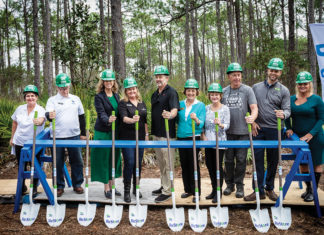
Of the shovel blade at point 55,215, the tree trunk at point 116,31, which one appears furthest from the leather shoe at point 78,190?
the tree trunk at point 116,31

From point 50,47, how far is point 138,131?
6.25 m

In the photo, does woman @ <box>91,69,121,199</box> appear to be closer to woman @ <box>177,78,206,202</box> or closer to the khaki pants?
the khaki pants

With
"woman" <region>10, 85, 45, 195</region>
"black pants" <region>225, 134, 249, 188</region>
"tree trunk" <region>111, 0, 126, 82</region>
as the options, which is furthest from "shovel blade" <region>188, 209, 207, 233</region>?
Result: "tree trunk" <region>111, 0, 126, 82</region>

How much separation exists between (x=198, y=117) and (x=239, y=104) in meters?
0.64

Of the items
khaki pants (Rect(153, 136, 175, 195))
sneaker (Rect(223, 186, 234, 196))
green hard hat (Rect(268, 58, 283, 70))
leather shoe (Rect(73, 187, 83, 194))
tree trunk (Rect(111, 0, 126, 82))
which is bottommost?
sneaker (Rect(223, 186, 234, 196))

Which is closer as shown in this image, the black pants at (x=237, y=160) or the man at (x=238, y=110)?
the man at (x=238, y=110)

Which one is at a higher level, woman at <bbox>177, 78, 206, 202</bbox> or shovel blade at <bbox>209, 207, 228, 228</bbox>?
woman at <bbox>177, 78, 206, 202</bbox>

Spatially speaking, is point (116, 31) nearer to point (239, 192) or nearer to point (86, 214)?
point (86, 214)

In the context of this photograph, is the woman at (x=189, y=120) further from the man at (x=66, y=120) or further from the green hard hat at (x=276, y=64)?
the man at (x=66, y=120)

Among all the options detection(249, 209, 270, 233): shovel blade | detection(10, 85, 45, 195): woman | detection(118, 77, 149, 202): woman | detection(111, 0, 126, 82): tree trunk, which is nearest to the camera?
detection(249, 209, 270, 233): shovel blade

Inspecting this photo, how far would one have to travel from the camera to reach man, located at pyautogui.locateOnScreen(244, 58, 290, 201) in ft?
13.2

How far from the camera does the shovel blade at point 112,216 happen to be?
3706mm

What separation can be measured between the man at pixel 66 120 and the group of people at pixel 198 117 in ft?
0.05

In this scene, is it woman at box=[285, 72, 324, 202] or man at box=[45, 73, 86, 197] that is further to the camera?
man at box=[45, 73, 86, 197]
